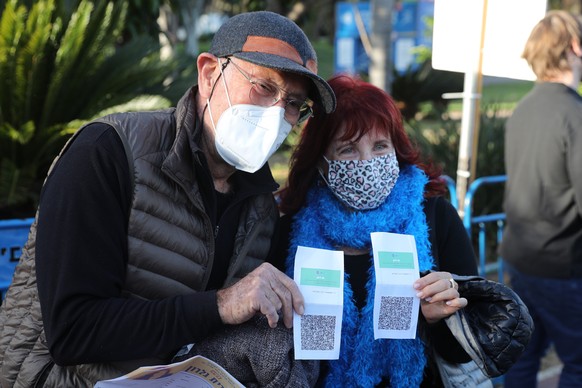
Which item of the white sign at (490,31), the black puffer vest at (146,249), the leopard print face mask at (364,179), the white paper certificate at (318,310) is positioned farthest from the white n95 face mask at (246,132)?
the white sign at (490,31)

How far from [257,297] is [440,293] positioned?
628 mm

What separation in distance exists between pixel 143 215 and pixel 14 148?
3411mm

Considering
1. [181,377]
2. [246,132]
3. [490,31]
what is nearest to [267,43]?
[246,132]

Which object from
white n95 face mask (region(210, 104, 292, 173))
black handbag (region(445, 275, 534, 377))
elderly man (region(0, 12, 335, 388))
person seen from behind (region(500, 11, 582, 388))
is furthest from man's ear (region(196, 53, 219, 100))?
person seen from behind (region(500, 11, 582, 388))

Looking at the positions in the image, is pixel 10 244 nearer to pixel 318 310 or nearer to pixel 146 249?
pixel 146 249

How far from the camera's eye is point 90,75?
5.42 meters

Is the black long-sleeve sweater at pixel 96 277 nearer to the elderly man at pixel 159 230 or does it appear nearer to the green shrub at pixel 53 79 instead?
the elderly man at pixel 159 230

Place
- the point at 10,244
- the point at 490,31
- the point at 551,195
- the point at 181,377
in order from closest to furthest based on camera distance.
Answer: the point at 181,377
the point at 10,244
the point at 551,195
the point at 490,31

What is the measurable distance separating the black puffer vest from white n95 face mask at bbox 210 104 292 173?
0.12 m

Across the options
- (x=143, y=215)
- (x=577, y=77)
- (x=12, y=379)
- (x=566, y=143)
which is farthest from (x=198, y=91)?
(x=577, y=77)

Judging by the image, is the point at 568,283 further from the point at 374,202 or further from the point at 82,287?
the point at 82,287

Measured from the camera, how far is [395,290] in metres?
2.28

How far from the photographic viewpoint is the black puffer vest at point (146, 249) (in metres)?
2.01

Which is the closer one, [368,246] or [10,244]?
[368,246]
